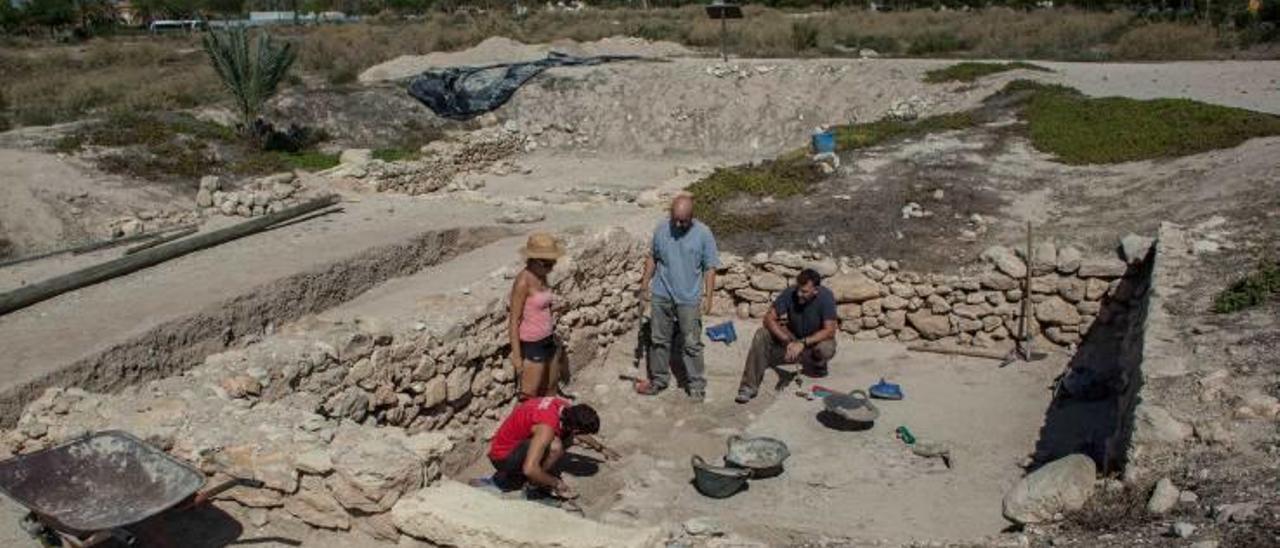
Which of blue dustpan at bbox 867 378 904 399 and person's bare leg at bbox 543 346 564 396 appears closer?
person's bare leg at bbox 543 346 564 396

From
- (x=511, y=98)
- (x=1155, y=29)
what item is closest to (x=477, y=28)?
(x=511, y=98)

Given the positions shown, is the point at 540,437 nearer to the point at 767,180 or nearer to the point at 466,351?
the point at 466,351

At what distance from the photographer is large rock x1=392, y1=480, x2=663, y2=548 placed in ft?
16.4

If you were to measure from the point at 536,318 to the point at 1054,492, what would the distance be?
147 inches

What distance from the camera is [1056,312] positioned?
9.62 m

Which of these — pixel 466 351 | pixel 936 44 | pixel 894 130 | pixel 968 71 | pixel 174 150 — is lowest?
pixel 466 351

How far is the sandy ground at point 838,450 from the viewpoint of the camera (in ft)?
22.1

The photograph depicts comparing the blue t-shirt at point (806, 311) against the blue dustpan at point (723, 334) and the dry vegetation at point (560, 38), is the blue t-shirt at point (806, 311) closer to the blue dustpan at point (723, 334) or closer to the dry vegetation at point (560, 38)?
the blue dustpan at point (723, 334)

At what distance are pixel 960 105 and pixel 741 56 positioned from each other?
8.58 meters

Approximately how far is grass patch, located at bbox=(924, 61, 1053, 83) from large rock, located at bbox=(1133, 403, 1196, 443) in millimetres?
14737

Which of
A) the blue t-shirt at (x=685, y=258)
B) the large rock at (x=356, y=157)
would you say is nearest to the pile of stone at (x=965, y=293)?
the blue t-shirt at (x=685, y=258)

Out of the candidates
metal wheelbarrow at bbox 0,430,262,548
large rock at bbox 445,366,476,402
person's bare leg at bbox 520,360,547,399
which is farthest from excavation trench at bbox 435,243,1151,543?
metal wheelbarrow at bbox 0,430,262,548

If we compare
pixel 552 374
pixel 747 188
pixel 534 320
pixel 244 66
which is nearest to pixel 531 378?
pixel 552 374

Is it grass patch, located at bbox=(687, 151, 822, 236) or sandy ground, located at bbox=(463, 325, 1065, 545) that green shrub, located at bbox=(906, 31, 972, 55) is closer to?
grass patch, located at bbox=(687, 151, 822, 236)
